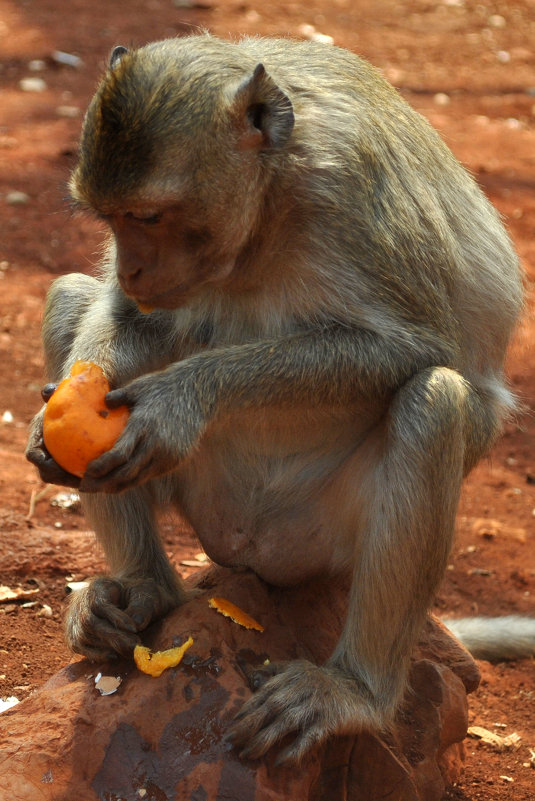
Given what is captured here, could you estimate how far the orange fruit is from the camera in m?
3.89

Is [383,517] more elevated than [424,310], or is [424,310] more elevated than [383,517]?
[424,310]

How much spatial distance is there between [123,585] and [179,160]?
175cm

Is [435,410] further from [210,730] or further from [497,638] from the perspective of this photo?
[497,638]

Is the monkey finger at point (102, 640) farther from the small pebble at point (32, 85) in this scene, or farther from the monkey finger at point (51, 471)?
the small pebble at point (32, 85)

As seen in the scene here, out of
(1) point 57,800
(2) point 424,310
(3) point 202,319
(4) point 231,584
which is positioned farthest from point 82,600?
(2) point 424,310

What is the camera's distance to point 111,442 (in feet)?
13.0

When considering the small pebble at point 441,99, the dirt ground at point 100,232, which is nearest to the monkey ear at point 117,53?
the dirt ground at point 100,232

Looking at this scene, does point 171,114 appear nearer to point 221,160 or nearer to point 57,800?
point 221,160

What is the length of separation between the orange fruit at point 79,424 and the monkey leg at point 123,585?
685mm

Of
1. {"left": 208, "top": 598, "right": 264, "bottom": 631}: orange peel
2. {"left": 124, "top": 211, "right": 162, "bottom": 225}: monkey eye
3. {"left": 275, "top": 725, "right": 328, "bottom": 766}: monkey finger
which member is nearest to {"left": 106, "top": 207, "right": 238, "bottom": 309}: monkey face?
{"left": 124, "top": 211, "right": 162, "bottom": 225}: monkey eye

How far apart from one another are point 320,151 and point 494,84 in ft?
37.1

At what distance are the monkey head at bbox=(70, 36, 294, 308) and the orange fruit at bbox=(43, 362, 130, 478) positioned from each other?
1.27 feet

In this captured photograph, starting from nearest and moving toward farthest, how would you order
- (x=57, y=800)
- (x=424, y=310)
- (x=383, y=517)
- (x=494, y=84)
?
(x=57, y=800) → (x=383, y=517) → (x=424, y=310) → (x=494, y=84)

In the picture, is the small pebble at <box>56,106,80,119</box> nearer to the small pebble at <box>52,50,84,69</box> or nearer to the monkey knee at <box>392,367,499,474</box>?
the small pebble at <box>52,50,84,69</box>
